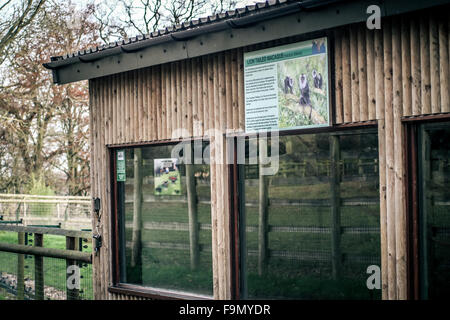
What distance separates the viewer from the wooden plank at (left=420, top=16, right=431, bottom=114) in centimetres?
479

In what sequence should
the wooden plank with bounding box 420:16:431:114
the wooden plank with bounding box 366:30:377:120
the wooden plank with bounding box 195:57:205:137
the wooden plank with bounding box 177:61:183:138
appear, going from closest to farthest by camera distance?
the wooden plank with bounding box 420:16:431:114
the wooden plank with bounding box 366:30:377:120
the wooden plank with bounding box 195:57:205:137
the wooden plank with bounding box 177:61:183:138

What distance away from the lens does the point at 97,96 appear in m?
7.82

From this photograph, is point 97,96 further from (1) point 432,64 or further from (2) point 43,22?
(2) point 43,22

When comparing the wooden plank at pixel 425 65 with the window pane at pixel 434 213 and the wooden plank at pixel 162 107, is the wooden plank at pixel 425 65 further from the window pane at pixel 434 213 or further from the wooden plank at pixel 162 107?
the wooden plank at pixel 162 107

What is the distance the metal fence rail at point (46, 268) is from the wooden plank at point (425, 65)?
16.1ft

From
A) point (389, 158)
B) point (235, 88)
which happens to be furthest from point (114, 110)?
point (389, 158)

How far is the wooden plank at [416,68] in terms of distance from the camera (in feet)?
15.9

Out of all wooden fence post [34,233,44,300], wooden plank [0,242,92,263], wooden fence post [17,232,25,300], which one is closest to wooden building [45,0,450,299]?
wooden plank [0,242,92,263]

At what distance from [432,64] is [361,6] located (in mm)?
827

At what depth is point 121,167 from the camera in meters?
7.57

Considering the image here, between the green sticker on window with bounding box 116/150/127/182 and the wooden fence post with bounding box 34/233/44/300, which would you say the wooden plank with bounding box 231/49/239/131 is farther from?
the wooden fence post with bounding box 34/233/44/300

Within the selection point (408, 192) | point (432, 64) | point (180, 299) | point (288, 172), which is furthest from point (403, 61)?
point (180, 299)

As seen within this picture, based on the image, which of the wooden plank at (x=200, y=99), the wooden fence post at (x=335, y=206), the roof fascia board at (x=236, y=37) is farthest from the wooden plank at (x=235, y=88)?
the wooden fence post at (x=335, y=206)

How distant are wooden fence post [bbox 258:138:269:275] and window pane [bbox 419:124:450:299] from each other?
5.80 feet
